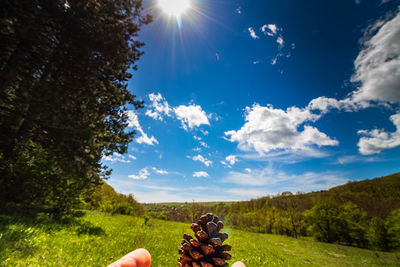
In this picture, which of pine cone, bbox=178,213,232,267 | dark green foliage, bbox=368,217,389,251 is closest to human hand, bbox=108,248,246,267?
pine cone, bbox=178,213,232,267

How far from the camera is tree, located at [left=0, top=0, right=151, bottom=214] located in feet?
17.7

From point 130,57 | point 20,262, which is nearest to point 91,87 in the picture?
point 130,57

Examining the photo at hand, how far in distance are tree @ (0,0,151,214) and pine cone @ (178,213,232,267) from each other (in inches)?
270

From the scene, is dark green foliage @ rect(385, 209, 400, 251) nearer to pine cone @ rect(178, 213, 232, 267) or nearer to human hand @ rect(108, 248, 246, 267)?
pine cone @ rect(178, 213, 232, 267)

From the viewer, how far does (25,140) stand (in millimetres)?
6203

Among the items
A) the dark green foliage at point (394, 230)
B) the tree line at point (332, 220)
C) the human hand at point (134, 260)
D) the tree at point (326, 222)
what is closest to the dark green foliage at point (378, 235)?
the tree line at point (332, 220)

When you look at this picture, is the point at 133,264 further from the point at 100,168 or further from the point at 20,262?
the point at 100,168

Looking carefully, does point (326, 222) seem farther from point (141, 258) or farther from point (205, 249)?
point (141, 258)

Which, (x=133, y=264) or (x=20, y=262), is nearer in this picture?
(x=133, y=264)

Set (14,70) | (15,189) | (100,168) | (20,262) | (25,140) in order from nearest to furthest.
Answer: (20,262), (14,70), (15,189), (25,140), (100,168)

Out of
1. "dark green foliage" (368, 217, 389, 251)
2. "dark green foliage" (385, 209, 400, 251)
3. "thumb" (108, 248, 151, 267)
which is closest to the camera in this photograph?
"thumb" (108, 248, 151, 267)

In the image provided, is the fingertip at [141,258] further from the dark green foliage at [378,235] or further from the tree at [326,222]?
the tree at [326,222]

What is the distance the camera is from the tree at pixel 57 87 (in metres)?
5.39

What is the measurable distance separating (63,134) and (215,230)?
7591 mm
